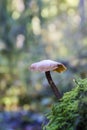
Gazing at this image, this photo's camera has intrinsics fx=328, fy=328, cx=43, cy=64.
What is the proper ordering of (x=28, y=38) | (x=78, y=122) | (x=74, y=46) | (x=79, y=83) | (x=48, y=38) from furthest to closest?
(x=48, y=38) < (x=74, y=46) < (x=28, y=38) < (x=79, y=83) < (x=78, y=122)

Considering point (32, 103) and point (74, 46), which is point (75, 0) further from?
point (32, 103)

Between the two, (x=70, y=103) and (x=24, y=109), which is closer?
(x=70, y=103)

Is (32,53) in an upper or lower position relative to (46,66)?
lower

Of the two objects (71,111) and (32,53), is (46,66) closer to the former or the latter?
(71,111)

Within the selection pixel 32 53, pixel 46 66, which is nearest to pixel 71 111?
pixel 46 66

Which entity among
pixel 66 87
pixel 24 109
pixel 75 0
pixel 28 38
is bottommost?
pixel 24 109

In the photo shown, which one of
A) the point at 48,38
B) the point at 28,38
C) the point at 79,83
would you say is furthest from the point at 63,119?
the point at 48,38

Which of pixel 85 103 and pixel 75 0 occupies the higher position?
pixel 75 0
